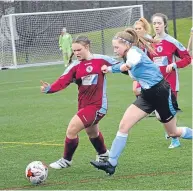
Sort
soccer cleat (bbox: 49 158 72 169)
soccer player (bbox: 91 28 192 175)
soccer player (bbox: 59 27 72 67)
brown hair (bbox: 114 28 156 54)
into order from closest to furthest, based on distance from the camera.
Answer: soccer player (bbox: 91 28 192 175), brown hair (bbox: 114 28 156 54), soccer cleat (bbox: 49 158 72 169), soccer player (bbox: 59 27 72 67)

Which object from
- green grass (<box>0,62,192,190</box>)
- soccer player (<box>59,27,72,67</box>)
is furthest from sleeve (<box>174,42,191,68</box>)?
soccer player (<box>59,27,72,67</box>)

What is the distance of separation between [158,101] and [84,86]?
3.17ft

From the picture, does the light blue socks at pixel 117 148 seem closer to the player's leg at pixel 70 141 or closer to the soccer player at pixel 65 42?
the player's leg at pixel 70 141

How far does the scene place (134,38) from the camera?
7859 millimetres

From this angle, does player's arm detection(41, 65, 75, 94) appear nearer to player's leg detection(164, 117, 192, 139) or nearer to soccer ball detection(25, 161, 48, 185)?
soccer ball detection(25, 161, 48, 185)

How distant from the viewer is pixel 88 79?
812 centimetres

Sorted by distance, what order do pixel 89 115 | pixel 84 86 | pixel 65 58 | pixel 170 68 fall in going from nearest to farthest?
1. pixel 89 115
2. pixel 84 86
3. pixel 170 68
4. pixel 65 58

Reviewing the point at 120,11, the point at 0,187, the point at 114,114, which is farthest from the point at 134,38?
the point at 120,11

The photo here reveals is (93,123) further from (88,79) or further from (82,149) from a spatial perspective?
(82,149)

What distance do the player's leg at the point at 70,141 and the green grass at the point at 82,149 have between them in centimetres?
14

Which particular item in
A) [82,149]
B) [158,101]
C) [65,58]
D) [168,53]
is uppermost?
[168,53]

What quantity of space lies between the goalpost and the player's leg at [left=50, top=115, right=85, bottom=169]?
65.7 ft

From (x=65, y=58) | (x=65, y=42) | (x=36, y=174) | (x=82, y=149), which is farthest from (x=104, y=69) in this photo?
(x=65, y=58)

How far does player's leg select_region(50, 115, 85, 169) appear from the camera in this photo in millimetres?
8039
